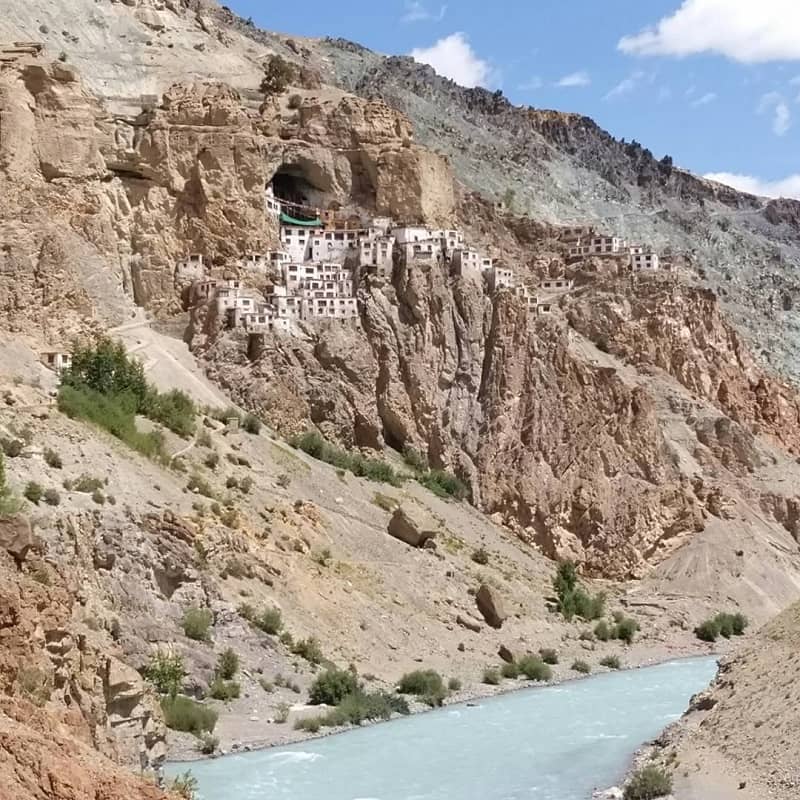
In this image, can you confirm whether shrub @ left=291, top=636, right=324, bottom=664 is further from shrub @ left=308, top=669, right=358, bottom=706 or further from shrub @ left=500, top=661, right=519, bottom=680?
shrub @ left=500, top=661, right=519, bottom=680

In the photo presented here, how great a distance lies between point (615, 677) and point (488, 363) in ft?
57.7

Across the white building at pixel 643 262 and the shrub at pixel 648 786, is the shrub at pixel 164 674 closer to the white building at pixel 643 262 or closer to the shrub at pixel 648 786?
the shrub at pixel 648 786

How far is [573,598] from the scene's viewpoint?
141 ft

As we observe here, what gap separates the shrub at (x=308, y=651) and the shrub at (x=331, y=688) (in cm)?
96

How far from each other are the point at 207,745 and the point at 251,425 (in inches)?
799

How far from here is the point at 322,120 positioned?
57.4m

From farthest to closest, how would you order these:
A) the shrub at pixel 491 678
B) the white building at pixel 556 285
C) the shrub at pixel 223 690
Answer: the white building at pixel 556 285
the shrub at pixel 491 678
the shrub at pixel 223 690

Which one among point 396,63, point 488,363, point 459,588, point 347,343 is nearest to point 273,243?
point 347,343

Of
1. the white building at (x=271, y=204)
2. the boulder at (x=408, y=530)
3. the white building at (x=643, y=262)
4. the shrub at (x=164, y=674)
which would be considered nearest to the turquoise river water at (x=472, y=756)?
the shrub at (x=164, y=674)

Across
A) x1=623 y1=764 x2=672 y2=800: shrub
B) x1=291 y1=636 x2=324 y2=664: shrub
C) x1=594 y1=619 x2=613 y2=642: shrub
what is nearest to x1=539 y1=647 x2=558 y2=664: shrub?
x1=594 y1=619 x2=613 y2=642: shrub

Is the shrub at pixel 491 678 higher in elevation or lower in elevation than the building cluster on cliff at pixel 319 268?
lower

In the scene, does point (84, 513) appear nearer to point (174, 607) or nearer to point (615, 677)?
point (174, 607)

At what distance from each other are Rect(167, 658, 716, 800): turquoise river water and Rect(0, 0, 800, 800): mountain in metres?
1.59

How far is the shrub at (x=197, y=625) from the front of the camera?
28219 millimetres
